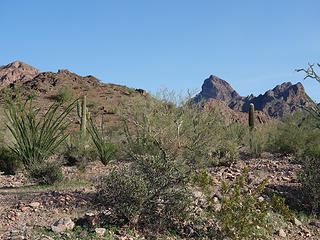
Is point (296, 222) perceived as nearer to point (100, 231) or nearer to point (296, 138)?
point (100, 231)

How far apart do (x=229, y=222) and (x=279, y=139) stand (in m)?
11.2

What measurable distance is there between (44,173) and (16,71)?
76.7m

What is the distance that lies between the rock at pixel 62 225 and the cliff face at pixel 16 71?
74.5 meters

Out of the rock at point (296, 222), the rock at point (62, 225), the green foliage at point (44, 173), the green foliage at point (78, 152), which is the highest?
the green foliage at point (78, 152)

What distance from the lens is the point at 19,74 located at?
76.3m

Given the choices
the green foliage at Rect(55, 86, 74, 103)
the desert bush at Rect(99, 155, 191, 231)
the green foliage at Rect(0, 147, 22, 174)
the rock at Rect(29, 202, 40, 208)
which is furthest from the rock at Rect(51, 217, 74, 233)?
the green foliage at Rect(55, 86, 74, 103)

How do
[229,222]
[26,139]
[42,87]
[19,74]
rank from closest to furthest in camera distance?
[229,222]
[26,139]
[42,87]
[19,74]

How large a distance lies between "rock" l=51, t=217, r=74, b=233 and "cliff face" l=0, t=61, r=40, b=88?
7452 cm

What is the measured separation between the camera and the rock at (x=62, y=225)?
15.0ft

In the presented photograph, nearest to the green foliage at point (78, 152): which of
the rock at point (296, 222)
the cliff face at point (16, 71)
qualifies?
the rock at point (296, 222)

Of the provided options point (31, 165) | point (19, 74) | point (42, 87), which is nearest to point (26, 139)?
point (31, 165)

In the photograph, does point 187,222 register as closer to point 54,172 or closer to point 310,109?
point 54,172

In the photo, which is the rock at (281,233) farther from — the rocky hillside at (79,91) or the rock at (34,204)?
the rocky hillside at (79,91)

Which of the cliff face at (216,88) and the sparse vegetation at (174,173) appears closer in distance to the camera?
the sparse vegetation at (174,173)
